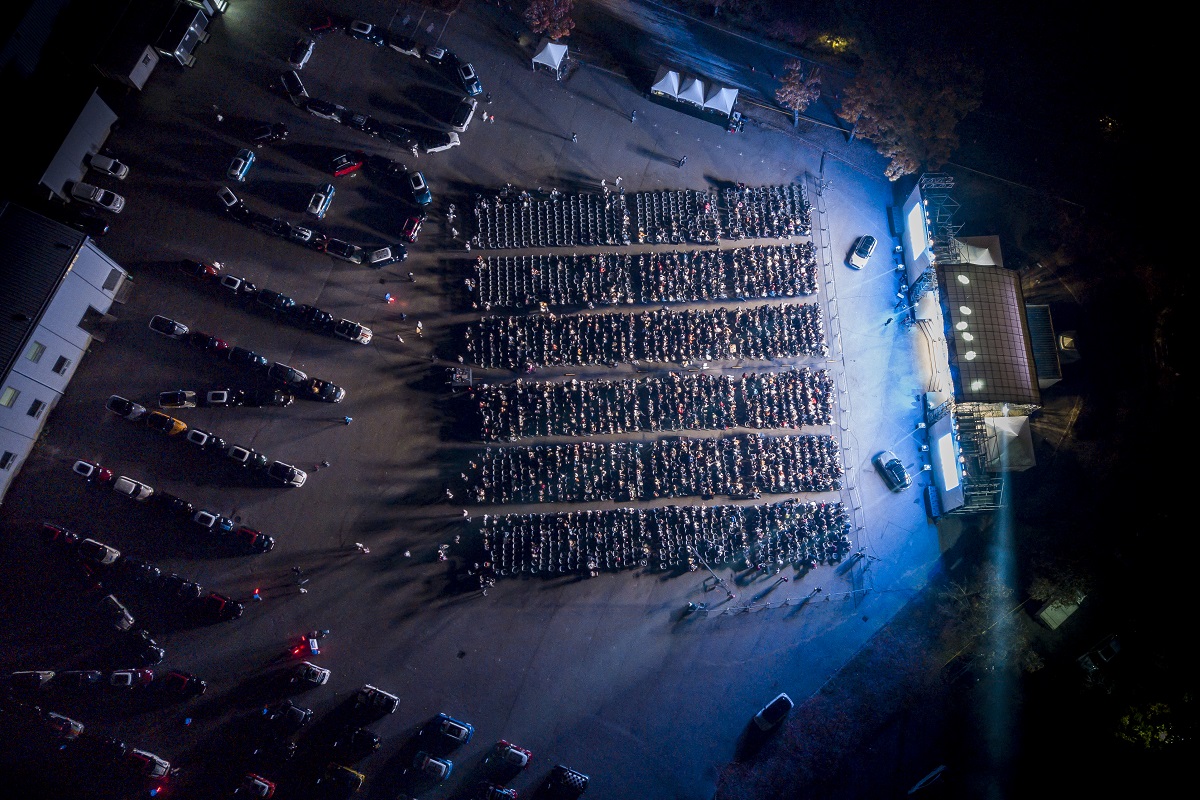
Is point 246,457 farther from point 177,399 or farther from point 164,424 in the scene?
point 177,399

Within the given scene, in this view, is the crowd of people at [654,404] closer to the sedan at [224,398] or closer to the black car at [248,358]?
the black car at [248,358]

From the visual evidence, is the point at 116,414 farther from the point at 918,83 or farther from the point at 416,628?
the point at 918,83

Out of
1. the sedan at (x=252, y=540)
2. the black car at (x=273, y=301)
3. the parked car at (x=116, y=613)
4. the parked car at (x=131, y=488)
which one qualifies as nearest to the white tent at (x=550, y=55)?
the black car at (x=273, y=301)

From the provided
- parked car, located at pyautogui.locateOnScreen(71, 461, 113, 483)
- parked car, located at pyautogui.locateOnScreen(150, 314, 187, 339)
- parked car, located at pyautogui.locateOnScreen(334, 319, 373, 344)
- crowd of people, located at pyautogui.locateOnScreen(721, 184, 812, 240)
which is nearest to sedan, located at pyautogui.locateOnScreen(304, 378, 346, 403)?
parked car, located at pyautogui.locateOnScreen(334, 319, 373, 344)

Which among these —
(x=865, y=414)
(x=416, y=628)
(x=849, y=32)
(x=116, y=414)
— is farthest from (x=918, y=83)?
(x=116, y=414)

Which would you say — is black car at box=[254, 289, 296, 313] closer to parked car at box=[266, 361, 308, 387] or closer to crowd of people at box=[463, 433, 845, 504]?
parked car at box=[266, 361, 308, 387]

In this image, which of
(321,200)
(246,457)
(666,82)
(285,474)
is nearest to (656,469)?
(285,474)

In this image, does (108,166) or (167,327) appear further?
(108,166)
